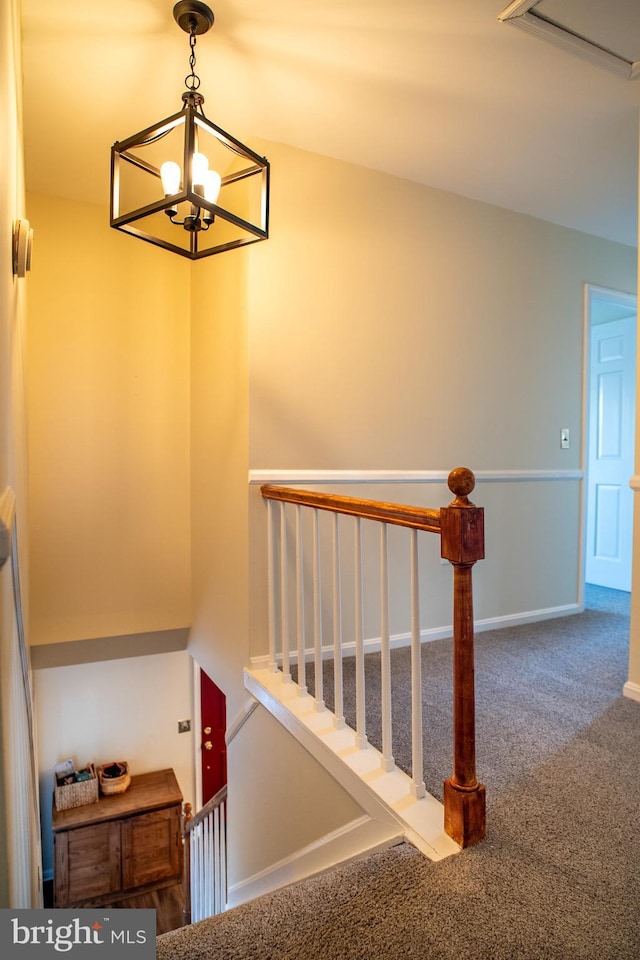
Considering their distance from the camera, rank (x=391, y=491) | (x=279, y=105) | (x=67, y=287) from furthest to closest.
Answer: (x=67, y=287), (x=391, y=491), (x=279, y=105)

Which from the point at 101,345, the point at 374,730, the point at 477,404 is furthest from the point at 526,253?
the point at 374,730

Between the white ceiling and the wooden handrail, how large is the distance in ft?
4.94

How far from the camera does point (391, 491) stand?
2.76 m

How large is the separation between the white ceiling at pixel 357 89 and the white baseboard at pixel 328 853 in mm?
2399

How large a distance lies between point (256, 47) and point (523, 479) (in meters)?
2.38

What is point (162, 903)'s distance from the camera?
14.0 ft

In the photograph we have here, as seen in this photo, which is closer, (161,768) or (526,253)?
(526,253)

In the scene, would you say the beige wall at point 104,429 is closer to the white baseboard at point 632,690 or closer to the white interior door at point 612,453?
the white baseboard at point 632,690

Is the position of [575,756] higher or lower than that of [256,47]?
lower

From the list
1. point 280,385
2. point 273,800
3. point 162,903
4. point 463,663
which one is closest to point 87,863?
point 162,903

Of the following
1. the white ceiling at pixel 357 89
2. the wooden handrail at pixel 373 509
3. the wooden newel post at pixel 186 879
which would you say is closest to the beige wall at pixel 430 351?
the white ceiling at pixel 357 89

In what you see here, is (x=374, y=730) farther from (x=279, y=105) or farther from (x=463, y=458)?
(x=279, y=105)

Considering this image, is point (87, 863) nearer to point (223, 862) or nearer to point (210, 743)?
point (210, 743)

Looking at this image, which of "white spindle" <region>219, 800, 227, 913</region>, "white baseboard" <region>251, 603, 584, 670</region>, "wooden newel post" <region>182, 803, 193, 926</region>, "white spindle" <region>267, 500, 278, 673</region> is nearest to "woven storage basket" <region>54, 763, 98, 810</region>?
"wooden newel post" <region>182, 803, 193, 926</region>
